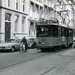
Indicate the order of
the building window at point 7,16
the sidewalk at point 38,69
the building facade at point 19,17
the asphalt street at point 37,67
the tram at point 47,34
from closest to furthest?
the sidewalk at point 38,69
the asphalt street at point 37,67
the tram at point 47,34
the building facade at point 19,17
the building window at point 7,16

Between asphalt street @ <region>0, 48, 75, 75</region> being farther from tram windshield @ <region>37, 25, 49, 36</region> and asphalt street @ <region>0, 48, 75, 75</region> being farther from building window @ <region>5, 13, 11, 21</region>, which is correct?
building window @ <region>5, 13, 11, 21</region>

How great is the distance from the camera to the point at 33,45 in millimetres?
28703

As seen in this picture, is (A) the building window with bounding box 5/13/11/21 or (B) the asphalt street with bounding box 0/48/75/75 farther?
(A) the building window with bounding box 5/13/11/21

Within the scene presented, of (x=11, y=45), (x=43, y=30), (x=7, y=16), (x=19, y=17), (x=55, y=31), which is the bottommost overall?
(x=11, y=45)

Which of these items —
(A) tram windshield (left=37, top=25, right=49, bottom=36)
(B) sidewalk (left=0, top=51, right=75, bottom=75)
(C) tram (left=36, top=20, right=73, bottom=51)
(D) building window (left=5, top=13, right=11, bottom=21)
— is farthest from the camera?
(D) building window (left=5, top=13, right=11, bottom=21)

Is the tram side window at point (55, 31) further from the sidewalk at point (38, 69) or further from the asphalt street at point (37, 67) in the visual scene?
the sidewalk at point (38, 69)

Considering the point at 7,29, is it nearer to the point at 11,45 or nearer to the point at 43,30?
the point at 11,45

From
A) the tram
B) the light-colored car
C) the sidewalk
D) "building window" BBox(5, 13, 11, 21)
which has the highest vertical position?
"building window" BBox(5, 13, 11, 21)

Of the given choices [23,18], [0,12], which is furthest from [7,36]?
[23,18]

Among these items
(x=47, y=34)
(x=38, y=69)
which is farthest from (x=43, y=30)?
(x=38, y=69)

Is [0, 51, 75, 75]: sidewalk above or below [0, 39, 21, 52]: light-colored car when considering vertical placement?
below

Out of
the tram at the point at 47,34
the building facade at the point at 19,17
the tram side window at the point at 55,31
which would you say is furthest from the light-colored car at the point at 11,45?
the building facade at the point at 19,17

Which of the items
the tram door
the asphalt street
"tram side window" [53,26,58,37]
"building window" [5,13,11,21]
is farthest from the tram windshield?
"building window" [5,13,11,21]

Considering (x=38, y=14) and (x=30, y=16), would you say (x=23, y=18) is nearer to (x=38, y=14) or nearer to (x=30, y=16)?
(x=30, y=16)
